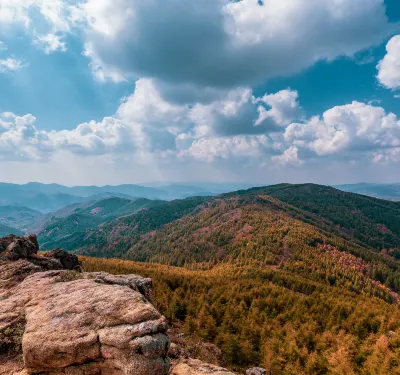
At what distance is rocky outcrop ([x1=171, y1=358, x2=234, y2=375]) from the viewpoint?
62.8 feet

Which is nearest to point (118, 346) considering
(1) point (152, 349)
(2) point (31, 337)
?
(1) point (152, 349)

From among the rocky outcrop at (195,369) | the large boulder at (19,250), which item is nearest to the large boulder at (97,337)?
the rocky outcrop at (195,369)

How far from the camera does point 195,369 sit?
19906 millimetres

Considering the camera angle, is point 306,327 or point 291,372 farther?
point 306,327

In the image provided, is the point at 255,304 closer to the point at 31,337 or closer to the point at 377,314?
the point at 377,314

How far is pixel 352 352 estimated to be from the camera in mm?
50688

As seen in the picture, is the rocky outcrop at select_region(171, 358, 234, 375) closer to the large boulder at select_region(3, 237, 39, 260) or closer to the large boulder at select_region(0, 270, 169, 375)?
the large boulder at select_region(0, 270, 169, 375)

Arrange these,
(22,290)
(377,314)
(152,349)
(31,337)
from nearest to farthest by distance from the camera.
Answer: (152,349) < (31,337) < (22,290) < (377,314)

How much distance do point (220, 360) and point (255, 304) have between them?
122 feet

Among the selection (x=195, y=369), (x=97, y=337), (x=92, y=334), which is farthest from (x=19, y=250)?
(x=195, y=369)

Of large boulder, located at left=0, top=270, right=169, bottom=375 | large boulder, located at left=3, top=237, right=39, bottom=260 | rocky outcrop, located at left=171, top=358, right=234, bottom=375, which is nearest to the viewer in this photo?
large boulder, located at left=0, top=270, right=169, bottom=375

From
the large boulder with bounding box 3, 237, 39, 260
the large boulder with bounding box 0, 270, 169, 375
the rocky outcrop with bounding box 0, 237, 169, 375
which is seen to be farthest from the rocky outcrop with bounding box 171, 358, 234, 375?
the large boulder with bounding box 3, 237, 39, 260

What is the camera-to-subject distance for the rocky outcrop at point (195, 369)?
1913 cm

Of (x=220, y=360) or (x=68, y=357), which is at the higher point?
(x=68, y=357)
